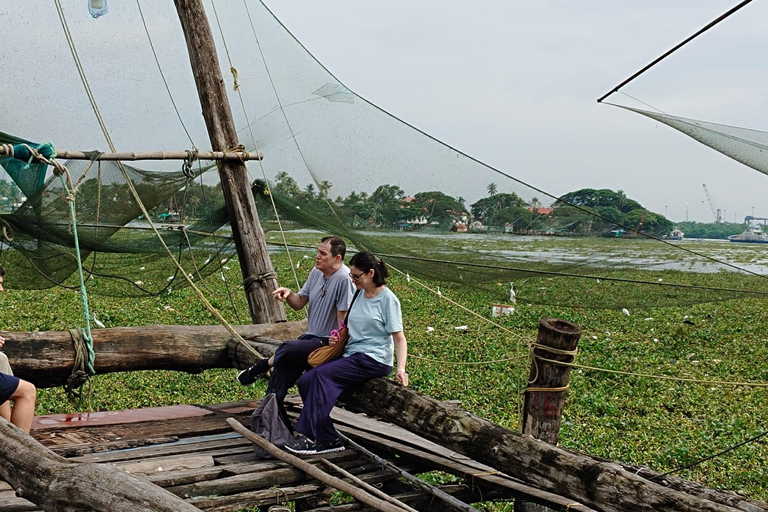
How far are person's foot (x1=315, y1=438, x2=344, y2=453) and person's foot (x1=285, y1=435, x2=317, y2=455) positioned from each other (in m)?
0.03

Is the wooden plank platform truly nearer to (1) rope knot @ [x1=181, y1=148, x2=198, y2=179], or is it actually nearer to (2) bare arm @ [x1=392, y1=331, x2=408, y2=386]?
(2) bare arm @ [x1=392, y1=331, x2=408, y2=386]

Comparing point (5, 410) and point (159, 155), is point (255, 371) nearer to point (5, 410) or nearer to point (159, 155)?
point (5, 410)

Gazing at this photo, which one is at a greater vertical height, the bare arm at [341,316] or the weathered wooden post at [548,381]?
the bare arm at [341,316]

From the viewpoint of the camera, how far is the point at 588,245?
4.59 m

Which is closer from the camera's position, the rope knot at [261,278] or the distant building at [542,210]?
the distant building at [542,210]

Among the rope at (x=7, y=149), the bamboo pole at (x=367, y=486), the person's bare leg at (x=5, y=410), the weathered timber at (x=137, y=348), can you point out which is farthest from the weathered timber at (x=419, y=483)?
the rope at (x=7, y=149)

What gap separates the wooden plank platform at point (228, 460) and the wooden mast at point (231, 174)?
118 centimetres

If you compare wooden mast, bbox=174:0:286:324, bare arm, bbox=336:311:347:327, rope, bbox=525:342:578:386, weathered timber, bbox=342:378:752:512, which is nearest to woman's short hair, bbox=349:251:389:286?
bare arm, bbox=336:311:347:327

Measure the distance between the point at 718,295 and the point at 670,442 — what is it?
255 centimetres

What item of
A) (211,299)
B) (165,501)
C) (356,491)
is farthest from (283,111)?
(211,299)

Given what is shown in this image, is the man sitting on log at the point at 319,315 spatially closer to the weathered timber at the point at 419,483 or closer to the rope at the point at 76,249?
the weathered timber at the point at 419,483

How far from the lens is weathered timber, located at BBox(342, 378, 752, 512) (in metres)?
3.10

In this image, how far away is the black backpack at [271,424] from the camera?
4.34 m

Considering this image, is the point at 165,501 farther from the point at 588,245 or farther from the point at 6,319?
the point at 6,319
